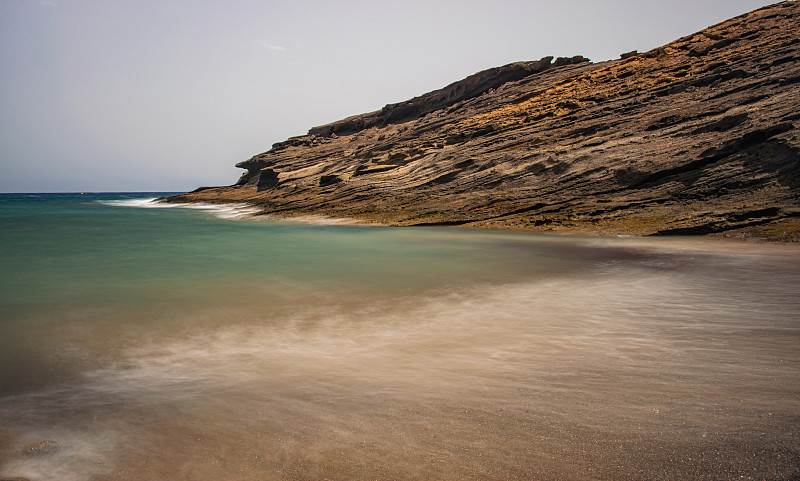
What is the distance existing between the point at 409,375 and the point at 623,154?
19209 millimetres

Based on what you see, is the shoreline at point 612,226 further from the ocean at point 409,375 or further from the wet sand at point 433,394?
the wet sand at point 433,394

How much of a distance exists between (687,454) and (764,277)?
7.20 meters

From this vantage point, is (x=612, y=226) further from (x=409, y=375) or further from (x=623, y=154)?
(x=409, y=375)

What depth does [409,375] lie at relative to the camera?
143 inches

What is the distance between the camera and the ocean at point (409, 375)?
7.46 feet

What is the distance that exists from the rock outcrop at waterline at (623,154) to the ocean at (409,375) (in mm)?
7671

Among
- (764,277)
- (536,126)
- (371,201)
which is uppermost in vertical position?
(536,126)

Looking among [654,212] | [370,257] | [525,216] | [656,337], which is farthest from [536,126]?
[656,337]

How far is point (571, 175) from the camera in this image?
19734 millimetres

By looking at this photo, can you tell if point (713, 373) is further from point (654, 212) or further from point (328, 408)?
point (654, 212)

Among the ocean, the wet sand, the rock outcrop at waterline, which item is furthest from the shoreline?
the wet sand

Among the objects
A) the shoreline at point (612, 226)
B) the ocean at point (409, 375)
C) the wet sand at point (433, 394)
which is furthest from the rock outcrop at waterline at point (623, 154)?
the wet sand at point (433, 394)

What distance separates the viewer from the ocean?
7.46ft

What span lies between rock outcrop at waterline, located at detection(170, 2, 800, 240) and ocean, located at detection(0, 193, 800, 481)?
7.67m
